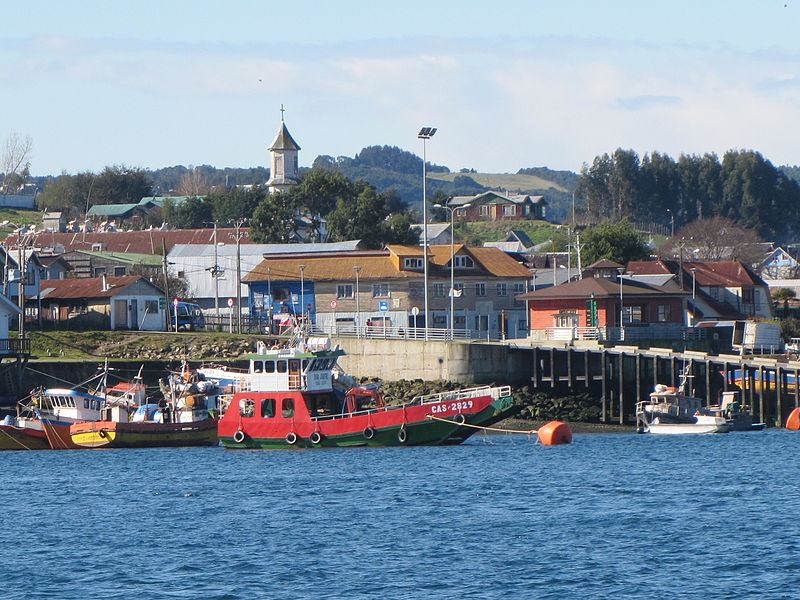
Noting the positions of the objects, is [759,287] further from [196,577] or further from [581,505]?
[196,577]

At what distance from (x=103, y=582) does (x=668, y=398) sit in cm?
4099

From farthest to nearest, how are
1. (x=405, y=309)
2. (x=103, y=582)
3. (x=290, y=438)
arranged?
1. (x=405, y=309)
2. (x=290, y=438)
3. (x=103, y=582)

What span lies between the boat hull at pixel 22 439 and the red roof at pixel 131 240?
67.7 meters

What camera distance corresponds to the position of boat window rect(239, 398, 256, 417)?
203 feet

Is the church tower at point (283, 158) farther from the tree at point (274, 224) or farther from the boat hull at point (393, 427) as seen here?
the boat hull at point (393, 427)

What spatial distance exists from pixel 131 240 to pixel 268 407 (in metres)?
82.0

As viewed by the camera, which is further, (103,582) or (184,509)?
(184,509)

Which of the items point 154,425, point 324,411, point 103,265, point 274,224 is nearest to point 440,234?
point 274,224

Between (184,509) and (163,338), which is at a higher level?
(163,338)

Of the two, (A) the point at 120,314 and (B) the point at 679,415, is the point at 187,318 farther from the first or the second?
(B) the point at 679,415

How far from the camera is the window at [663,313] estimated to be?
9112cm

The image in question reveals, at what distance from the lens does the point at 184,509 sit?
45.5 m

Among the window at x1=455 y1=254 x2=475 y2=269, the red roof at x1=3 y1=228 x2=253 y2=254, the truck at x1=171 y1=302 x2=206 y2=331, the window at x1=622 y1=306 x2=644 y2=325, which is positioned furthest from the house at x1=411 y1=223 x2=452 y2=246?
the window at x1=622 y1=306 x2=644 y2=325

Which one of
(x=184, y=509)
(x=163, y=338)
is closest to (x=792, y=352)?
(x=163, y=338)
